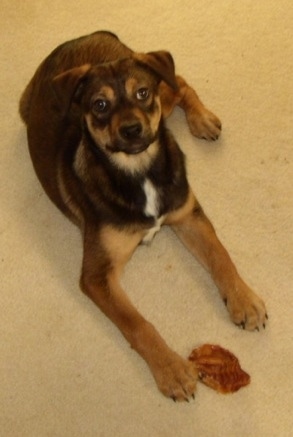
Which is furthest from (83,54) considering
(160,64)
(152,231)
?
(152,231)

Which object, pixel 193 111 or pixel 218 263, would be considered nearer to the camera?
pixel 218 263

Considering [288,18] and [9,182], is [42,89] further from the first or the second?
[288,18]

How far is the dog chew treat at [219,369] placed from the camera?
2.41 m

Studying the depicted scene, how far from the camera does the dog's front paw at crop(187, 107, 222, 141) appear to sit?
2.96 meters

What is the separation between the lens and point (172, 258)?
274cm

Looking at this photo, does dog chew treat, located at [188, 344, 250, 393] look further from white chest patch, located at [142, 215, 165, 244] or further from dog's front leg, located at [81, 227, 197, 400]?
white chest patch, located at [142, 215, 165, 244]

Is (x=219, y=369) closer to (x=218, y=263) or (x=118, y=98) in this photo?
(x=218, y=263)

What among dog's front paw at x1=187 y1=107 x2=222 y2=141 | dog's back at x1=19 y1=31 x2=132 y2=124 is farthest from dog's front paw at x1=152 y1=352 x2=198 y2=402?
dog's back at x1=19 y1=31 x2=132 y2=124

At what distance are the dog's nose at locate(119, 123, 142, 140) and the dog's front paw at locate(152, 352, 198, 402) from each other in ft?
2.73

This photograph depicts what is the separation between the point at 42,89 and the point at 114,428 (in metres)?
1.40

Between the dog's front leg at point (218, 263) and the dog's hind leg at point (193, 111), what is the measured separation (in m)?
0.47

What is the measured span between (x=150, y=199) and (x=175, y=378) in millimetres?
672

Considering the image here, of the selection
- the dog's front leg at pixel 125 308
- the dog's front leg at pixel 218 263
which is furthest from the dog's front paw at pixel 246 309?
the dog's front leg at pixel 125 308

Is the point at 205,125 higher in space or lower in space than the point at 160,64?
lower
